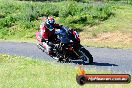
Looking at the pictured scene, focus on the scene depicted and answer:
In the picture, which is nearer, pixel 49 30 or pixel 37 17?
pixel 49 30

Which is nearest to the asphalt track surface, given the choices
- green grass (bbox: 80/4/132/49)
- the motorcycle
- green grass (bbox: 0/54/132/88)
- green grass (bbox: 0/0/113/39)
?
the motorcycle

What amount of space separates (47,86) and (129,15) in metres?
20.9

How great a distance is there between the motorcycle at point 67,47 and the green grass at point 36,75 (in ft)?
3.68

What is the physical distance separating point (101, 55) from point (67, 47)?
7.11 ft

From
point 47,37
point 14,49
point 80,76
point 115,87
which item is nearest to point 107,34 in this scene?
point 14,49

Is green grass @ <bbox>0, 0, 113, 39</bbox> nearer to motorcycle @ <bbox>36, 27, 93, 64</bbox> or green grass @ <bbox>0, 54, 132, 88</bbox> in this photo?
motorcycle @ <bbox>36, 27, 93, 64</bbox>

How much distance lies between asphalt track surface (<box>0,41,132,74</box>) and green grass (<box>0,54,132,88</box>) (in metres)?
1.23

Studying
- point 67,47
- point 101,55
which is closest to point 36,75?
point 67,47

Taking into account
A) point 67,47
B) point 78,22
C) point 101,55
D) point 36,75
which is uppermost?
point 36,75

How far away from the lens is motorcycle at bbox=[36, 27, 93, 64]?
17297mm

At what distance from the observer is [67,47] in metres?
17.7

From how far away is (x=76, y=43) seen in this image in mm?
17500

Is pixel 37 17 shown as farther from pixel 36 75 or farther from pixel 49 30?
pixel 36 75

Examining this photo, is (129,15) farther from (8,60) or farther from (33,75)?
(33,75)
